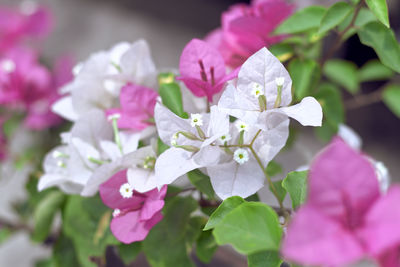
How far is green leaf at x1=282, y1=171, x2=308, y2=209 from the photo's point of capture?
0.36 meters

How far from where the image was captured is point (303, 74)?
483 millimetres

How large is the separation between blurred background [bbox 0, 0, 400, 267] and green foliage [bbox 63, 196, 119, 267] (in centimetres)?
88

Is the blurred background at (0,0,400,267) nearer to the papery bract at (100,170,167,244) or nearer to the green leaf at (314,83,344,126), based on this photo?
the green leaf at (314,83,344,126)

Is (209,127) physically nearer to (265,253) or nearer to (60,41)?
(265,253)

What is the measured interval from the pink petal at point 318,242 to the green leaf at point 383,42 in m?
0.22

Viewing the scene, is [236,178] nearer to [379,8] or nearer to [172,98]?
[172,98]

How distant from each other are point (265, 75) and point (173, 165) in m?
0.12

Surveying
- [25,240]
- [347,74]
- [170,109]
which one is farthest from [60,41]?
[170,109]

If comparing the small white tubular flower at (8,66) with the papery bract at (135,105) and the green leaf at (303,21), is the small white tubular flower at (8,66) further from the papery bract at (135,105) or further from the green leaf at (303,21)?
the green leaf at (303,21)

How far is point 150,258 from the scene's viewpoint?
0.46 m

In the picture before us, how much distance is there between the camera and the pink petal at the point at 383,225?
233mm

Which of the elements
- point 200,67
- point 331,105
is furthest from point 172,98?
point 331,105

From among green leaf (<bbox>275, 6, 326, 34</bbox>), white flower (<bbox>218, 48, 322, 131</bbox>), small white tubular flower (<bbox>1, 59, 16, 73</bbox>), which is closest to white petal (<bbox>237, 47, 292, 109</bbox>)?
white flower (<bbox>218, 48, 322, 131</bbox>)

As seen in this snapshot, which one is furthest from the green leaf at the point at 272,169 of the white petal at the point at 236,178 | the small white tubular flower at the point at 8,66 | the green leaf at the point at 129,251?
the small white tubular flower at the point at 8,66
